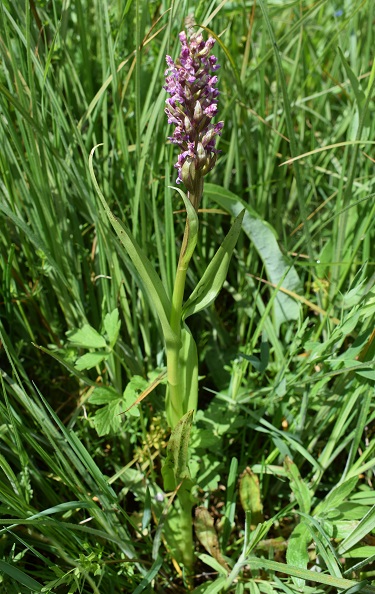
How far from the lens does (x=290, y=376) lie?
135 cm

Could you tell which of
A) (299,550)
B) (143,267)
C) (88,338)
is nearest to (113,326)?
(88,338)

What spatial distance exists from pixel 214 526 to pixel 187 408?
449mm

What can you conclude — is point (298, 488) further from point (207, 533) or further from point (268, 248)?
point (268, 248)

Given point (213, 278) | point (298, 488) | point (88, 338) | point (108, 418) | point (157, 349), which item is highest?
point (213, 278)

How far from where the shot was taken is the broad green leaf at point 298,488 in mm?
1232

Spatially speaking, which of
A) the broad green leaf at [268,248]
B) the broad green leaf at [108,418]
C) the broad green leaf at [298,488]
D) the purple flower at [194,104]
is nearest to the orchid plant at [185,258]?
the purple flower at [194,104]

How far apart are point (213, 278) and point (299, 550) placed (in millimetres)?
594

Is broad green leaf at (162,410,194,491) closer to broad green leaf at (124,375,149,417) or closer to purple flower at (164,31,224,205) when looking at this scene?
broad green leaf at (124,375,149,417)

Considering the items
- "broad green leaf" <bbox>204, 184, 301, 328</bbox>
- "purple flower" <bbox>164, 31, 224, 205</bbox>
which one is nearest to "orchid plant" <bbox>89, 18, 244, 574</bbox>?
"purple flower" <bbox>164, 31, 224, 205</bbox>

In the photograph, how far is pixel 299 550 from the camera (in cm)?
114

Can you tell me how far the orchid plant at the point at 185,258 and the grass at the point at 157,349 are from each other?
0.08 meters

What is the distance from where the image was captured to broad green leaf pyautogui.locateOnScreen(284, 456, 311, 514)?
1232 mm

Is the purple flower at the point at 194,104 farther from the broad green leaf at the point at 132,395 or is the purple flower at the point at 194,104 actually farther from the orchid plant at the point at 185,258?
the broad green leaf at the point at 132,395

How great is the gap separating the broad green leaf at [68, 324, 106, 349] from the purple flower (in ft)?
1.59
